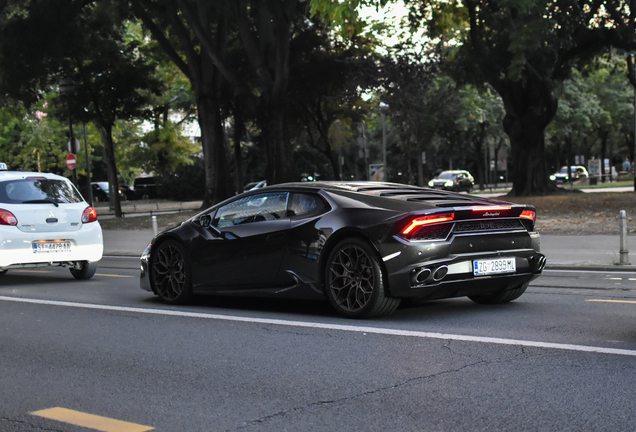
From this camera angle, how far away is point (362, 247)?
7.40 metres

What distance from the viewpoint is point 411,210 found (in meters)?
7.37

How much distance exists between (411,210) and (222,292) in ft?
8.10

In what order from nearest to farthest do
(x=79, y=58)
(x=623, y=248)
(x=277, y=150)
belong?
1. (x=623, y=248)
2. (x=277, y=150)
3. (x=79, y=58)

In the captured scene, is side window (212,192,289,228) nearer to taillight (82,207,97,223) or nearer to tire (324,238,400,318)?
tire (324,238,400,318)

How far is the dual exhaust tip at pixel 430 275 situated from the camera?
7.20 meters

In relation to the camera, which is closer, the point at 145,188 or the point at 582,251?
the point at 582,251

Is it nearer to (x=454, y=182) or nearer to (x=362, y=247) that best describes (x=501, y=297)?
(x=362, y=247)

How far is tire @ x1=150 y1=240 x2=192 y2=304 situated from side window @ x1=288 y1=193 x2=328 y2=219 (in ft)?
5.08

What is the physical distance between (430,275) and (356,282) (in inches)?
27.2

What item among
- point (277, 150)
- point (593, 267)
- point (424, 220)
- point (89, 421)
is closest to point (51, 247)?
point (424, 220)

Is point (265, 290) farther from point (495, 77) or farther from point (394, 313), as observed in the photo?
point (495, 77)

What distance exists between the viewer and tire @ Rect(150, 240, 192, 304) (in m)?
9.14

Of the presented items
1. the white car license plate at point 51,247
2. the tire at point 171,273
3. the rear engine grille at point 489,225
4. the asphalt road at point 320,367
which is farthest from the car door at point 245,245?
the white car license plate at point 51,247

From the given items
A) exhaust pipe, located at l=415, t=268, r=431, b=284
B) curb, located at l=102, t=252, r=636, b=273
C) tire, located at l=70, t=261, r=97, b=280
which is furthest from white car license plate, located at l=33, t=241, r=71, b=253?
curb, located at l=102, t=252, r=636, b=273
